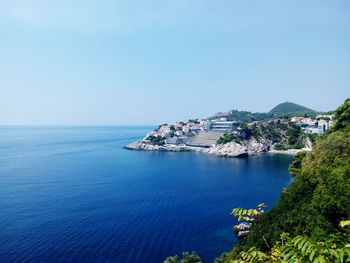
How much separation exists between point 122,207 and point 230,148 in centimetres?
5059

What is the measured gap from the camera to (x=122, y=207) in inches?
1332

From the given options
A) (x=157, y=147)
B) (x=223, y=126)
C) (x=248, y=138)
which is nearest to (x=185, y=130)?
(x=223, y=126)

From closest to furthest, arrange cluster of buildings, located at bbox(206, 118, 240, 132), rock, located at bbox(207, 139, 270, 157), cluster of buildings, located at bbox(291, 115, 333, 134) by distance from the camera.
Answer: rock, located at bbox(207, 139, 270, 157)
cluster of buildings, located at bbox(291, 115, 333, 134)
cluster of buildings, located at bbox(206, 118, 240, 132)

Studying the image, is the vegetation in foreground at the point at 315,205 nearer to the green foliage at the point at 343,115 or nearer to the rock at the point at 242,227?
the rock at the point at 242,227

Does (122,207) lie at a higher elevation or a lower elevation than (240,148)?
lower

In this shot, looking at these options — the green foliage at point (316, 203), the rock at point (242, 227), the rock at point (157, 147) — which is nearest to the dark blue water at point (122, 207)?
the rock at point (242, 227)

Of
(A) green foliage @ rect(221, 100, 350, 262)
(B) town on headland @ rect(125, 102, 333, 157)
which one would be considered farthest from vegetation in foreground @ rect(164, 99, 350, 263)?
(B) town on headland @ rect(125, 102, 333, 157)

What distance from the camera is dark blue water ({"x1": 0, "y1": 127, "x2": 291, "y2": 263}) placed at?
23312mm

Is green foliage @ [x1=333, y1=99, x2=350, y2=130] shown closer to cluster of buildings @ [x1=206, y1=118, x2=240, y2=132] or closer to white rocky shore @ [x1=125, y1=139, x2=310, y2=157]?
white rocky shore @ [x1=125, y1=139, x2=310, y2=157]

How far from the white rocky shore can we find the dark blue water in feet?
51.6

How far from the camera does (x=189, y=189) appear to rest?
42875 mm

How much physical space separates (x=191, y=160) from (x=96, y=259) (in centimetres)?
5004

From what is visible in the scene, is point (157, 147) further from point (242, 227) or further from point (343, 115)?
point (242, 227)

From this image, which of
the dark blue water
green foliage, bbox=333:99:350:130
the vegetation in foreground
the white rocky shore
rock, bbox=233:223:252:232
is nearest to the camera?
the vegetation in foreground
